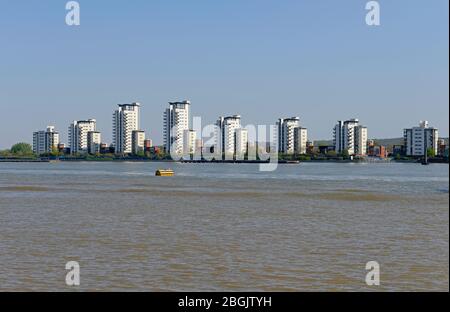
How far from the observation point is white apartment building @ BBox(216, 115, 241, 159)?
18500 centimetres

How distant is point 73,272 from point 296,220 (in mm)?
11815

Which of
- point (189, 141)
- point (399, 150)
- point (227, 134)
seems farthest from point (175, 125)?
point (399, 150)

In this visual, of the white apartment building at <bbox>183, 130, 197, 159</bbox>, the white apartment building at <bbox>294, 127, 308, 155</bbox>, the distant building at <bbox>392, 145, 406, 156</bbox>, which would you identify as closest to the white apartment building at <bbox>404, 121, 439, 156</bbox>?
the distant building at <bbox>392, 145, 406, 156</bbox>

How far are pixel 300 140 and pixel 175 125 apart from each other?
3825cm

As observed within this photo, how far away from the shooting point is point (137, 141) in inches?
7598

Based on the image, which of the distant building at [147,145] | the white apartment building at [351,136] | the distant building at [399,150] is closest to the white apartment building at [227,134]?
the distant building at [147,145]

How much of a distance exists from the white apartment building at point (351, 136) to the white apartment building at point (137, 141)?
58353mm

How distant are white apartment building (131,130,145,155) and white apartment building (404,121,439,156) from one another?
7725 centimetres

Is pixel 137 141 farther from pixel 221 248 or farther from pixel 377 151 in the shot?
pixel 221 248

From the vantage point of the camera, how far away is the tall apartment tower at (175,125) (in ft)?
614

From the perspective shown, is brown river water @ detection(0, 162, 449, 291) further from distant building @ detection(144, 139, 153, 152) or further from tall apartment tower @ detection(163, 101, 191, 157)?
distant building @ detection(144, 139, 153, 152)

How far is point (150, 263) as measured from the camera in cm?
1307

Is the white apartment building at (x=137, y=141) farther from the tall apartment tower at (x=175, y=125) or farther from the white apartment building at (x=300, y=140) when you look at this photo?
the white apartment building at (x=300, y=140)
